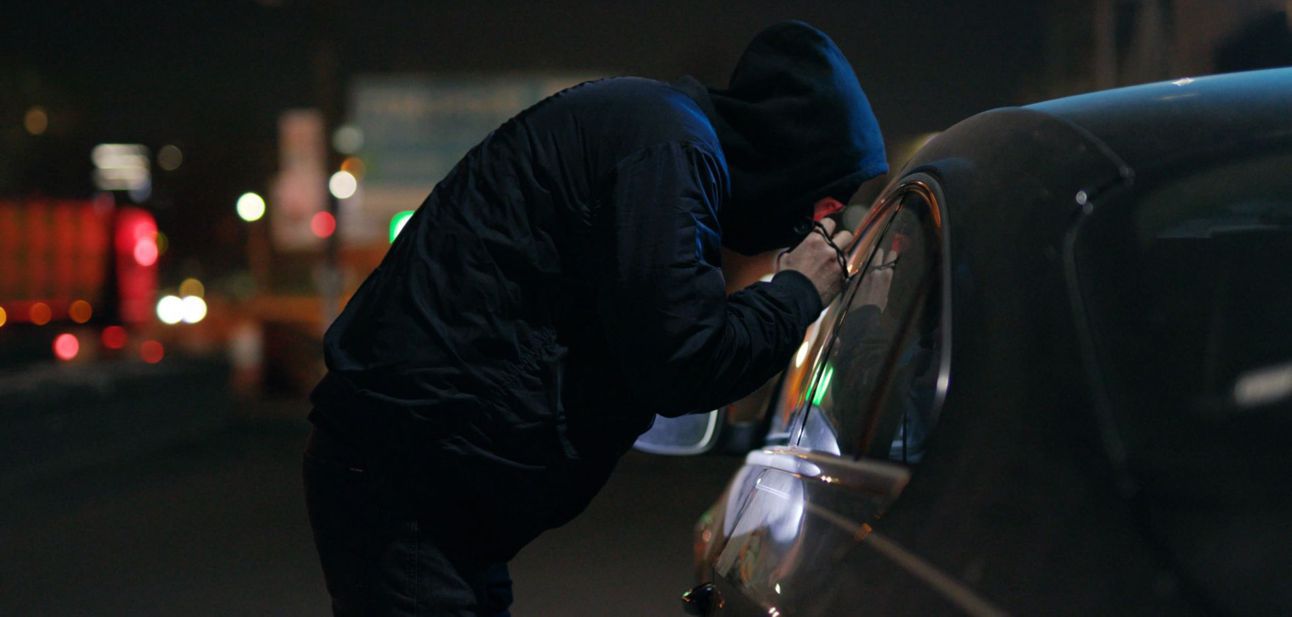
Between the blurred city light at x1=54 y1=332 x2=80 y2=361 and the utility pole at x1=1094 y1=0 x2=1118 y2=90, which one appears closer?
Answer: the utility pole at x1=1094 y1=0 x2=1118 y2=90

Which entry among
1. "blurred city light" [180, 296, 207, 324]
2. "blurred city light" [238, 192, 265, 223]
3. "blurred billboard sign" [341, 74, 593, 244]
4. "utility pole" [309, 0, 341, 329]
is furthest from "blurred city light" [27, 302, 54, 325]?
"blurred city light" [238, 192, 265, 223]

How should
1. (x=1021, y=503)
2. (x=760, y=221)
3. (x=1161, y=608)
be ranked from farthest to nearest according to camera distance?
(x=760, y=221), (x=1021, y=503), (x=1161, y=608)

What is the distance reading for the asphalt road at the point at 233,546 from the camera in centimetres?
806

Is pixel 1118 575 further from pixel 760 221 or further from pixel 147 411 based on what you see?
pixel 147 411

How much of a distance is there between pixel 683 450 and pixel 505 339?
893 mm

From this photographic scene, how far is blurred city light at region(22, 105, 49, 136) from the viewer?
70.8 m

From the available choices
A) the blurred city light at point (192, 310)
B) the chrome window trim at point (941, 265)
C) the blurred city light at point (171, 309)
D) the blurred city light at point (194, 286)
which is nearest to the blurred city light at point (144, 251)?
the blurred city light at point (171, 309)

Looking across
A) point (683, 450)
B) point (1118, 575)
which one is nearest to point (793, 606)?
point (1118, 575)

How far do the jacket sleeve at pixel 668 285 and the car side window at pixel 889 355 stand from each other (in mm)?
181

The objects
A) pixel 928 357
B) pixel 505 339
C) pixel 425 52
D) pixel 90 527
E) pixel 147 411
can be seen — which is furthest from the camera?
pixel 425 52

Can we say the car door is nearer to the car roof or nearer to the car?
the car

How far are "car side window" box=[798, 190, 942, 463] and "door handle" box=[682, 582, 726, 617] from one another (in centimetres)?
26

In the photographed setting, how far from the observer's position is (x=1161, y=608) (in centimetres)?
148

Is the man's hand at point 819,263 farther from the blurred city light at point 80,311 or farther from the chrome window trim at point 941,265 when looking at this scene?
the blurred city light at point 80,311
